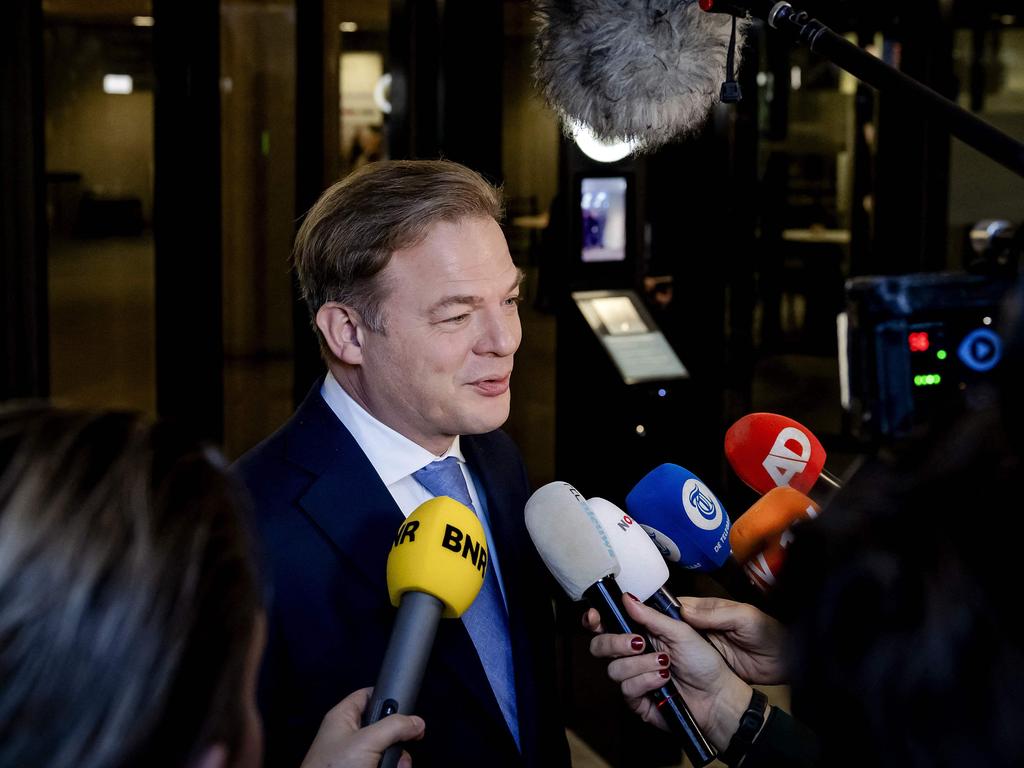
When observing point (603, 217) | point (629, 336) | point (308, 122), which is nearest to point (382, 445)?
point (629, 336)

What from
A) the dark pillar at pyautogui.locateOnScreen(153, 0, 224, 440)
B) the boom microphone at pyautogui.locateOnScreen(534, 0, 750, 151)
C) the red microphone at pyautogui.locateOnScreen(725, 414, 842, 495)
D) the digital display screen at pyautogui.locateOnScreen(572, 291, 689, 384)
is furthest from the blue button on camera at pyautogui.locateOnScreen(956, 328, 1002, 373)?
the dark pillar at pyautogui.locateOnScreen(153, 0, 224, 440)

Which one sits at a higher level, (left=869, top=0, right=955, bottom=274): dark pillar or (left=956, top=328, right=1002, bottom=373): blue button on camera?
(left=869, top=0, right=955, bottom=274): dark pillar

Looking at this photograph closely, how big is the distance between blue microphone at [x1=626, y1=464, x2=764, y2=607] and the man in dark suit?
210 millimetres

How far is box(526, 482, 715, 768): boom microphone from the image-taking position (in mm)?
1434

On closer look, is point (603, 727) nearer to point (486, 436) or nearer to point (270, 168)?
point (486, 436)

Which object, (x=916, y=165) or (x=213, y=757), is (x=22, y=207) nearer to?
(x=213, y=757)

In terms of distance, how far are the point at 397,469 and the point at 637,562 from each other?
14.8 inches

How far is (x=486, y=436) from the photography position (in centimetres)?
195

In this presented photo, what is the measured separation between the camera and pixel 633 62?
4.83ft

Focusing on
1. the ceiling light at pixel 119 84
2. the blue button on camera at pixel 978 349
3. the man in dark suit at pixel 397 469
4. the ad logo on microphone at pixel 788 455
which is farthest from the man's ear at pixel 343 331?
the ceiling light at pixel 119 84

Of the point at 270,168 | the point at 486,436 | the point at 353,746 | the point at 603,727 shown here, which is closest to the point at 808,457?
the point at 486,436

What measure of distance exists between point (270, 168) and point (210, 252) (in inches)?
25.8

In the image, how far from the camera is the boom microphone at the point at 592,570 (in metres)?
1.43

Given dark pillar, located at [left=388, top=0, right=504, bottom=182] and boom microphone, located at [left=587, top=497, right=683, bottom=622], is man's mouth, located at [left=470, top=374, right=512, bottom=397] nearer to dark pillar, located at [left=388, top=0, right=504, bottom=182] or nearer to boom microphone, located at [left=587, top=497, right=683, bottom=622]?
boom microphone, located at [left=587, top=497, right=683, bottom=622]
